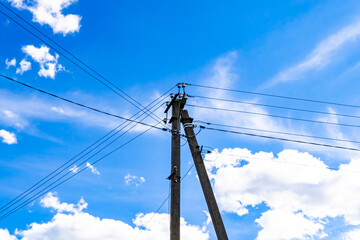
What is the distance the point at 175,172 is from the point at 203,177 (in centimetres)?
99

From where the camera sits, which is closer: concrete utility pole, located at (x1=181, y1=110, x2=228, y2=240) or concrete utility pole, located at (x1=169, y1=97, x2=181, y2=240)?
concrete utility pole, located at (x1=169, y1=97, x2=181, y2=240)

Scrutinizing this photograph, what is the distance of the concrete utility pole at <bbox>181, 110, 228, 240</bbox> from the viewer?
11766 millimetres

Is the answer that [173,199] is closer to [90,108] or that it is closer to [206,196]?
[206,196]

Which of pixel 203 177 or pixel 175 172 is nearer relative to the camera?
pixel 175 172

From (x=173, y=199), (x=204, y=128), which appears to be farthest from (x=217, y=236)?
(x=204, y=128)

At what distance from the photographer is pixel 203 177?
12648mm

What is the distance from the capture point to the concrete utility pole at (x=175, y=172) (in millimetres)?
11516

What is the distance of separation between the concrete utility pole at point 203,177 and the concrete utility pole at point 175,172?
346mm

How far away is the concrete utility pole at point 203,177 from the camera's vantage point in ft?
38.6

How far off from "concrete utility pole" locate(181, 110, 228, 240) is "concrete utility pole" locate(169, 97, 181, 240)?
346mm

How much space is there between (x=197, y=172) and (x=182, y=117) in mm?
2254

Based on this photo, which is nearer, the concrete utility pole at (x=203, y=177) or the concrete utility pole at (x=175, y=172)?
the concrete utility pole at (x=175, y=172)

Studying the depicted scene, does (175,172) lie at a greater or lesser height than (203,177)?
greater

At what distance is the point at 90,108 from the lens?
42.0 ft
